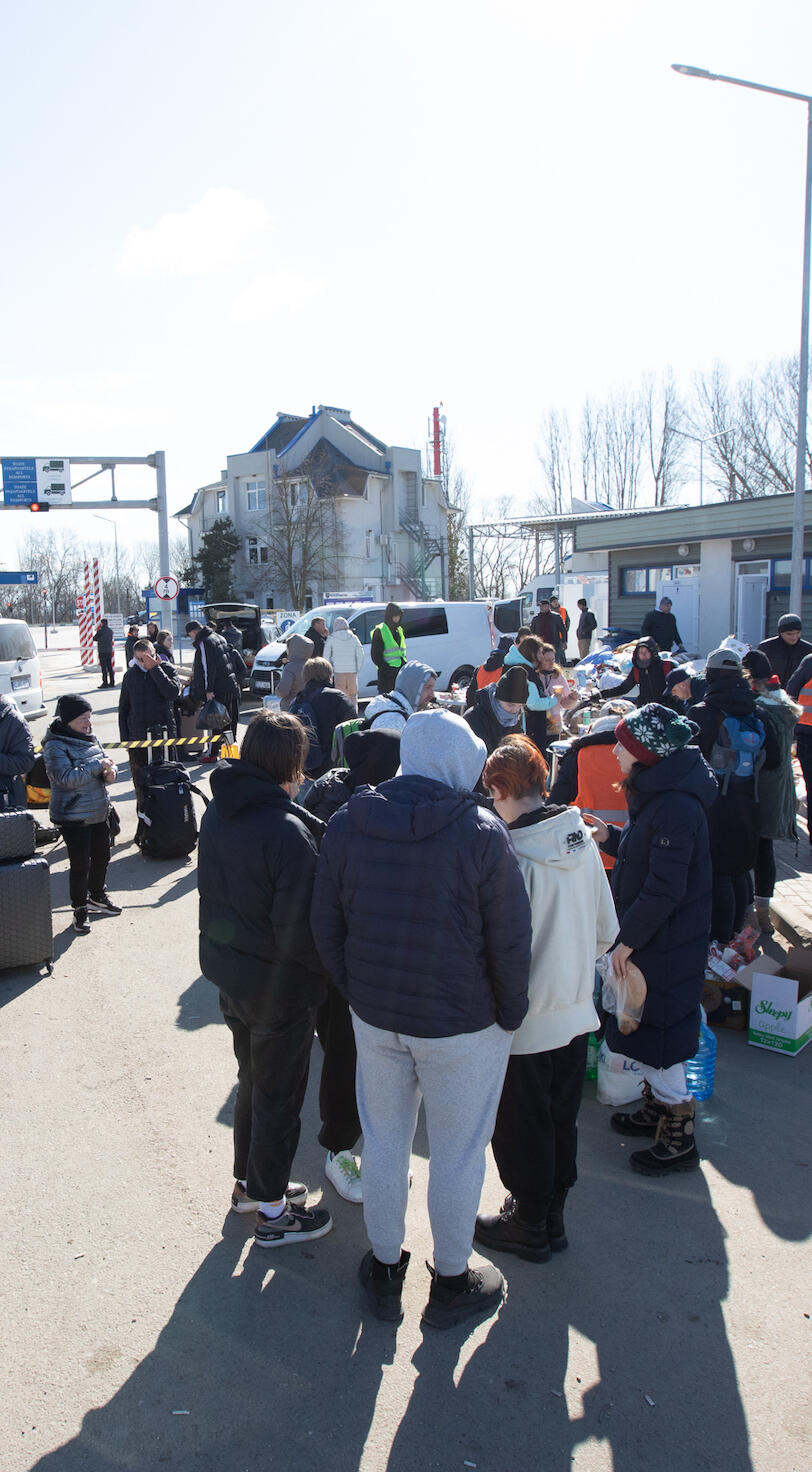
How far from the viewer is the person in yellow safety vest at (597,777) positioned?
464 centimetres

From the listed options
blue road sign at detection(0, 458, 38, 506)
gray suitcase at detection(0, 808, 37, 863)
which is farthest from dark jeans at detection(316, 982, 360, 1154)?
blue road sign at detection(0, 458, 38, 506)

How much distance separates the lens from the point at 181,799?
819 centimetres

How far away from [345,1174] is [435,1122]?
41.7 inches

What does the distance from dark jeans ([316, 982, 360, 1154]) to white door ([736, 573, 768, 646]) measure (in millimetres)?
19658

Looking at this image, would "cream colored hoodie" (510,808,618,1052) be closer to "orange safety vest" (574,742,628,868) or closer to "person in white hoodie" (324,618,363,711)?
"orange safety vest" (574,742,628,868)

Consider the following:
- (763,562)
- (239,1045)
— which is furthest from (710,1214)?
(763,562)

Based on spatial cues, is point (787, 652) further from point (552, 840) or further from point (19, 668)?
point (19, 668)

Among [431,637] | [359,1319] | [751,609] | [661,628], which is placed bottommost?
[359,1319]

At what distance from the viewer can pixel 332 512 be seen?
1887 inches

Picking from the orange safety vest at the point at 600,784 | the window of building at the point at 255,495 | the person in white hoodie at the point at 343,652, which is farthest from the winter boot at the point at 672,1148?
the window of building at the point at 255,495

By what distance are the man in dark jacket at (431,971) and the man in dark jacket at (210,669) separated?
30.3 feet

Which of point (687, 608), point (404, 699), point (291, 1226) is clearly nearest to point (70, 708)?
point (404, 699)

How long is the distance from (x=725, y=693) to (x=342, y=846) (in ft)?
11.6

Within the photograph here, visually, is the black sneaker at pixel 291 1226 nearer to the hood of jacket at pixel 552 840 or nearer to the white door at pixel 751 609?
the hood of jacket at pixel 552 840
